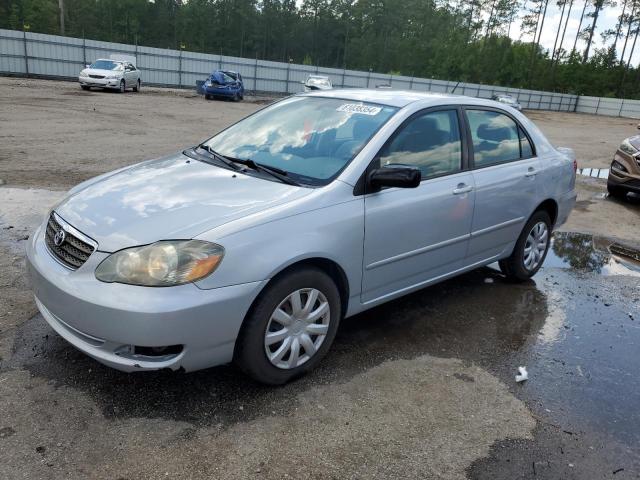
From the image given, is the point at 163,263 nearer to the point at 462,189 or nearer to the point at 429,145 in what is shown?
the point at 429,145

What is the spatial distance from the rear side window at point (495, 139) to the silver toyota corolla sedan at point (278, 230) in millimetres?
18

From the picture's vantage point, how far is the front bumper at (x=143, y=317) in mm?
2561

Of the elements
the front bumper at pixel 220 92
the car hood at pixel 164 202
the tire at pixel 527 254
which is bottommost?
the front bumper at pixel 220 92

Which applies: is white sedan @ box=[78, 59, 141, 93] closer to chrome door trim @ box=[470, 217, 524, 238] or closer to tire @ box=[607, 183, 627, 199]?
tire @ box=[607, 183, 627, 199]

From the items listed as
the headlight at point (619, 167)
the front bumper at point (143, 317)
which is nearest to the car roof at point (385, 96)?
the front bumper at point (143, 317)

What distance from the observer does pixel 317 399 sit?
3080 millimetres

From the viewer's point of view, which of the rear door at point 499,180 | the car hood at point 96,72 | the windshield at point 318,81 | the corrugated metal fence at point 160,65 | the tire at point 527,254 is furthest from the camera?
the windshield at point 318,81

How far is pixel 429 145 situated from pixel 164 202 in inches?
77.9

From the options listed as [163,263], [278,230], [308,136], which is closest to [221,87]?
[308,136]

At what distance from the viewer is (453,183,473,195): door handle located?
157 inches

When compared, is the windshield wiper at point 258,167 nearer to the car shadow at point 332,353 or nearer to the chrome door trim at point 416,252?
the chrome door trim at point 416,252

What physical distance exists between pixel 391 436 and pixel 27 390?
78.4 inches

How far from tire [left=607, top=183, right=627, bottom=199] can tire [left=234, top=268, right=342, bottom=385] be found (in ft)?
28.2

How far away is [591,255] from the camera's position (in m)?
6.39
